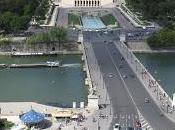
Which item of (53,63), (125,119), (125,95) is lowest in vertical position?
(53,63)

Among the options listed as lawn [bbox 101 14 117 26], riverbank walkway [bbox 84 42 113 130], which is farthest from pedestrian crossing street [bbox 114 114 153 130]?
lawn [bbox 101 14 117 26]

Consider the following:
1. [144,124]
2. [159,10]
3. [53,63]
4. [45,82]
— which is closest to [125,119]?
[144,124]

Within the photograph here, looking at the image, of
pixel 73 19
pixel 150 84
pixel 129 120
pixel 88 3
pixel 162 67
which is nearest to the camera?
pixel 129 120

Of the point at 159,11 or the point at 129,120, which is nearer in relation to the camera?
the point at 129,120

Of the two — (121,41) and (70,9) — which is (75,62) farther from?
(70,9)

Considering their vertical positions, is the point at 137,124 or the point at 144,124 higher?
the point at 137,124

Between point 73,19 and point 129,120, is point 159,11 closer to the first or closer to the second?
point 73,19

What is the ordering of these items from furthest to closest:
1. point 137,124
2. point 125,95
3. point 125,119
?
point 125,95
point 125,119
point 137,124
